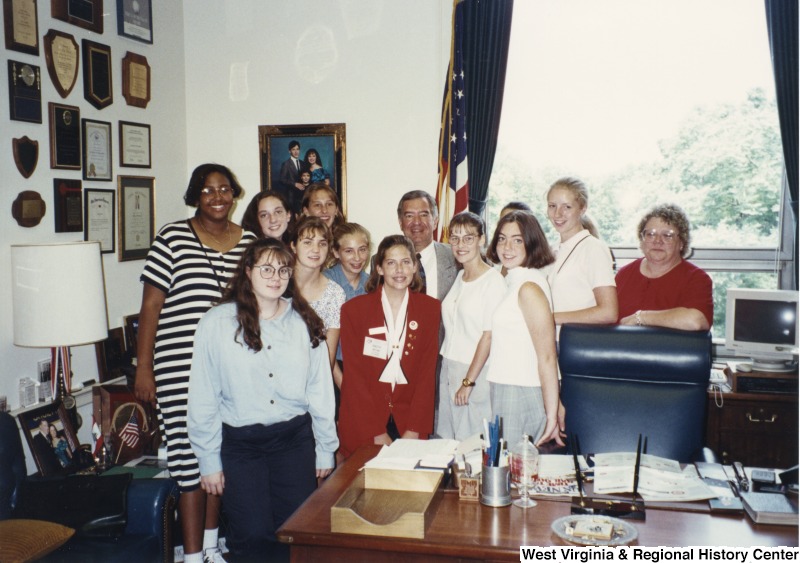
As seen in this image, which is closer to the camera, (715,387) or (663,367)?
(663,367)

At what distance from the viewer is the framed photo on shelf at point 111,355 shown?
11.6 feet

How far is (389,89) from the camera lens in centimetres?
427

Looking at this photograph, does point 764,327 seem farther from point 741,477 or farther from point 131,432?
point 131,432

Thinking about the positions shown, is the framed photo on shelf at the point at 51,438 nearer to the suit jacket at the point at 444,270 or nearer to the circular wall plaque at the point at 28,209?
the circular wall plaque at the point at 28,209

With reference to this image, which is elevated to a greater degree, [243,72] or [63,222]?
[243,72]

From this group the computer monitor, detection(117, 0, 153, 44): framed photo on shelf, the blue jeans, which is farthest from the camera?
detection(117, 0, 153, 44): framed photo on shelf

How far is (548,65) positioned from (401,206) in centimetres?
166

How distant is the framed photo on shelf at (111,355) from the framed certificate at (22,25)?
1407 millimetres

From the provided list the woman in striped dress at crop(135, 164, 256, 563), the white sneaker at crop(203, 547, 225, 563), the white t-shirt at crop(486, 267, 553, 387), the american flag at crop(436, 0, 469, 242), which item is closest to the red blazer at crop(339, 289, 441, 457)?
the white t-shirt at crop(486, 267, 553, 387)

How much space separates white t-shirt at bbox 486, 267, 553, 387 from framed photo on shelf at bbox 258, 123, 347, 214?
1973 mm

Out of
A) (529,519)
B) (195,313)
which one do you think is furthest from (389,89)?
(529,519)

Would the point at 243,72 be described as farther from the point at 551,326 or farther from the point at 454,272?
the point at 551,326

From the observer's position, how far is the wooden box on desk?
1.65 metres

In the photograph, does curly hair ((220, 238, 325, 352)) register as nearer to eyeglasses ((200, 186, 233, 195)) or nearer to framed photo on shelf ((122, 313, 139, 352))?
eyeglasses ((200, 186, 233, 195))
